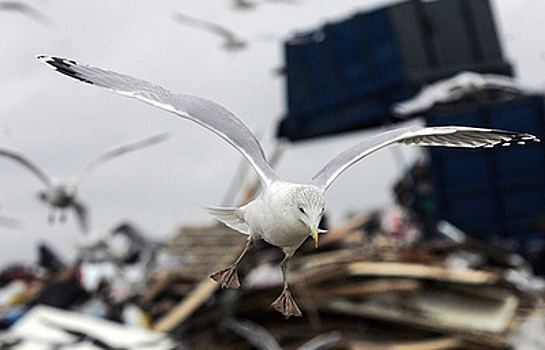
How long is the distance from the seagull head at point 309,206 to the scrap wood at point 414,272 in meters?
4.30

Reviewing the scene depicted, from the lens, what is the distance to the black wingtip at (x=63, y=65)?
7.07 ft

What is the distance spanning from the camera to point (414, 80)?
1167cm

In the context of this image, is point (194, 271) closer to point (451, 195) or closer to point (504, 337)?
point (504, 337)

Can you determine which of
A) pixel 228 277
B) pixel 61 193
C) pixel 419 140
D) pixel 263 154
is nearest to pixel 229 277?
pixel 228 277

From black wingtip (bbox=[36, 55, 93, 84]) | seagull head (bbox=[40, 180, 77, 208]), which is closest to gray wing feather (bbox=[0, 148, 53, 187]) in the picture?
seagull head (bbox=[40, 180, 77, 208])

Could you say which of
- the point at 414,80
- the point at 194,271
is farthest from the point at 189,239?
the point at 414,80

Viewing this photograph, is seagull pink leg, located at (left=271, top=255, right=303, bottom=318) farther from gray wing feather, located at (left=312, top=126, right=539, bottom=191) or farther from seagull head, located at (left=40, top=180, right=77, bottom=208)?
seagull head, located at (left=40, top=180, right=77, bottom=208)

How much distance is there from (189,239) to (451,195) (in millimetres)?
3942

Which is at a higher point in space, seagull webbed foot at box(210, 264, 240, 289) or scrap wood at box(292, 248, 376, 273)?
scrap wood at box(292, 248, 376, 273)

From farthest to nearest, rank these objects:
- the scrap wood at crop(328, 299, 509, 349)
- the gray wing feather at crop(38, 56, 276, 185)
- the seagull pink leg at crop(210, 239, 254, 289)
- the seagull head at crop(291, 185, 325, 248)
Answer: the scrap wood at crop(328, 299, 509, 349) → the seagull pink leg at crop(210, 239, 254, 289) → the gray wing feather at crop(38, 56, 276, 185) → the seagull head at crop(291, 185, 325, 248)

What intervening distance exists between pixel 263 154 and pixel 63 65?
633 millimetres

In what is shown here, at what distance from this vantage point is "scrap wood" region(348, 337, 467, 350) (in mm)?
5855

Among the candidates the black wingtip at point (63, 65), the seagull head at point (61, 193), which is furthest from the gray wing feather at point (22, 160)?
the black wingtip at point (63, 65)

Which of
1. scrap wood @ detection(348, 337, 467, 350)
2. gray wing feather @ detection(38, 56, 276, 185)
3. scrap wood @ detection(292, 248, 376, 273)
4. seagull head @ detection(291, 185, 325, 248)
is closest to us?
seagull head @ detection(291, 185, 325, 248)
